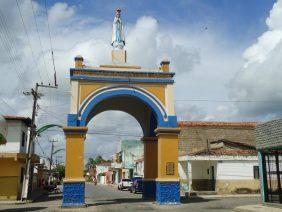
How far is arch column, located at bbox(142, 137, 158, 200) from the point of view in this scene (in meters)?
27.8

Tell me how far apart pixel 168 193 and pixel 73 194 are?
5275 millimetres

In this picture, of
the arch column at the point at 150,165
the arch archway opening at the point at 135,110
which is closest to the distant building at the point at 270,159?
the arch archway opening at the point at 135,110

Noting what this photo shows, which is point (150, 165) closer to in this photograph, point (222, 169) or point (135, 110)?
point (135, 110)

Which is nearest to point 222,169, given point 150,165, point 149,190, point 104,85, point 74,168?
point 150,165

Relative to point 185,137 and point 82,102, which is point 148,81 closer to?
point 82,102

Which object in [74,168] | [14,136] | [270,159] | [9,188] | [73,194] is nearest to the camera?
[270,159]

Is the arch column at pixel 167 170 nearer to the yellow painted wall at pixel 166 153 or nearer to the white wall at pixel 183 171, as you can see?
the yellow painted wall at pixel 166 153

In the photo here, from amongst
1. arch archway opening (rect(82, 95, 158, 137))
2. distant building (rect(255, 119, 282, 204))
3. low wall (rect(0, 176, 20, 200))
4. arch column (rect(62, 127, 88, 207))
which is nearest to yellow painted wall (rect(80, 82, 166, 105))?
arch column (rect(62, 127, 88, 207))

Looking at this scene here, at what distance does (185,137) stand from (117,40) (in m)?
18.0

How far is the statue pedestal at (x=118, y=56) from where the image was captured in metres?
26.2

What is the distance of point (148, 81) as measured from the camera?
81.2 feet

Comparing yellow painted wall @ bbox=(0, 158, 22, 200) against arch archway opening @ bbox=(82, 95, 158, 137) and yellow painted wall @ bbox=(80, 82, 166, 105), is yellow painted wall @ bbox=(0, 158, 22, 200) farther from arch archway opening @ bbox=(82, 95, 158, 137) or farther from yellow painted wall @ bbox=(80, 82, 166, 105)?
yellow painted wall @ bbox=(80, 82, 166, 105)

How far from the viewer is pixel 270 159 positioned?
68.5ft

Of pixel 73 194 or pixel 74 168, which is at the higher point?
pixel 74 168
